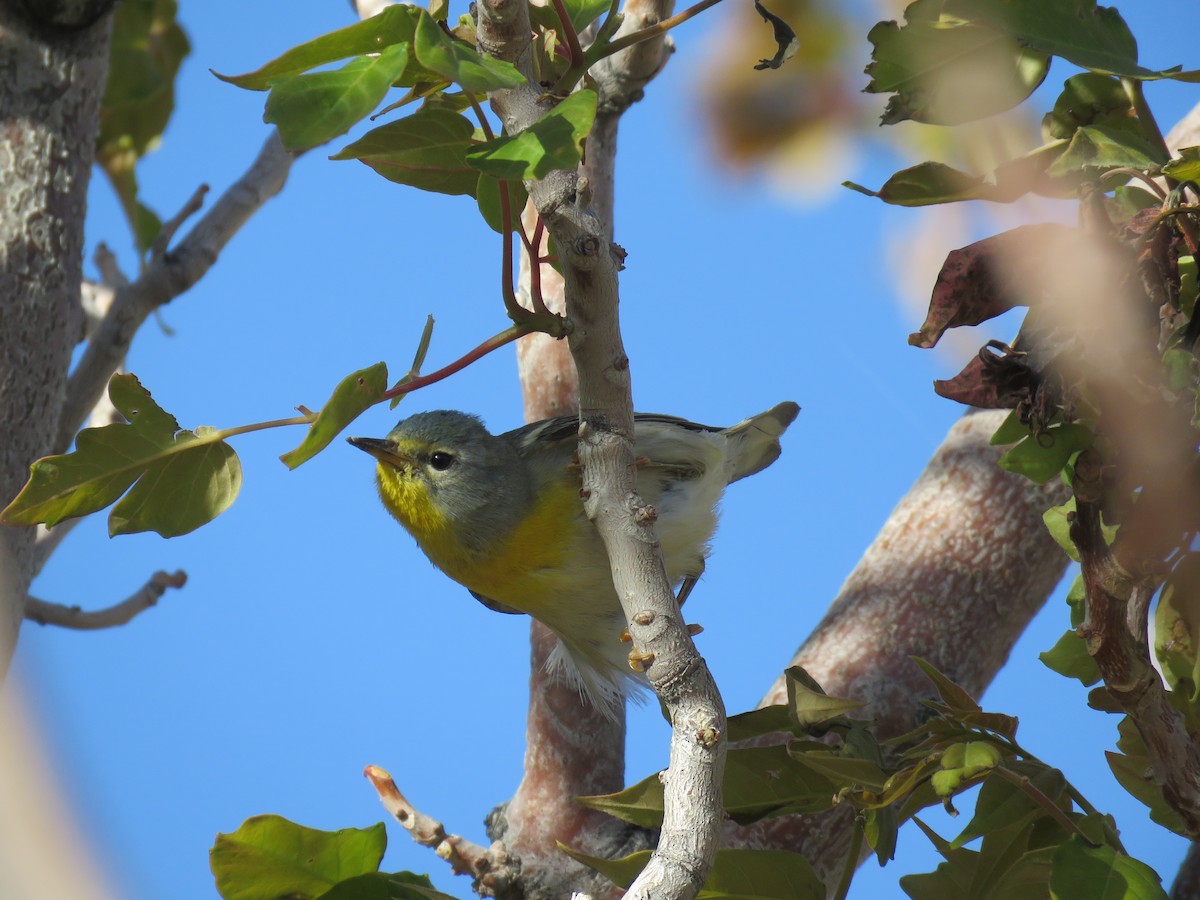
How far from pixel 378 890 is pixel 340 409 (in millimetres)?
596

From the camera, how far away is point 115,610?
3.01m

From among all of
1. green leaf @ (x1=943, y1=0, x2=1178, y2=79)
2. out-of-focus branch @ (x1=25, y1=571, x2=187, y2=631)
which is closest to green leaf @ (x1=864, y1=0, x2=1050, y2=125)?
green leaf @ (x1=943, y1=0, x2=1178, y2=79)

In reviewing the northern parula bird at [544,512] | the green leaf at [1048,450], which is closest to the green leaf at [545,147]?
the green leaf at [1048,450]

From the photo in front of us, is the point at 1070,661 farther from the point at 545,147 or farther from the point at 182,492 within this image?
the point at 182,492

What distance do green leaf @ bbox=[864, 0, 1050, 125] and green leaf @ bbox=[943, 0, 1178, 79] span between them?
0.17 ft

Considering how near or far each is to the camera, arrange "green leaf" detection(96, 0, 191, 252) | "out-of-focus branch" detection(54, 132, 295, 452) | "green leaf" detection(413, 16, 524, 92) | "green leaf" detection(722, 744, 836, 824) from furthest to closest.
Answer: "green leaf" detection(96, 0, 191, 252) < "out-of-focus branch" detection(54, 132, 295, 452) < "green leaf" detection(722, 744, 836, 824) < "green leaf" detection(413, 16, 524, 92)

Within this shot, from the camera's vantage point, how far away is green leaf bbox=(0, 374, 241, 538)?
143 cm

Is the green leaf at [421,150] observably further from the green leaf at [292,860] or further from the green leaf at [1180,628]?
the green leaf at [1180,628]

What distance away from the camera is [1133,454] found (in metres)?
1.21

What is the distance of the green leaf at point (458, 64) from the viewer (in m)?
1.06

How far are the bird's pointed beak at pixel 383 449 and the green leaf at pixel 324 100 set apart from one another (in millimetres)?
1505

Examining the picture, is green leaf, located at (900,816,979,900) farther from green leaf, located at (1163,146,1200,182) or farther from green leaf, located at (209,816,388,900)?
green leaf, located at (1163,146,1200,182)

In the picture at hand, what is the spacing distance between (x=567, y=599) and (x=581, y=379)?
3.59ft

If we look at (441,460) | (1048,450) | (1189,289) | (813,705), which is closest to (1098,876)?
(813,705)
